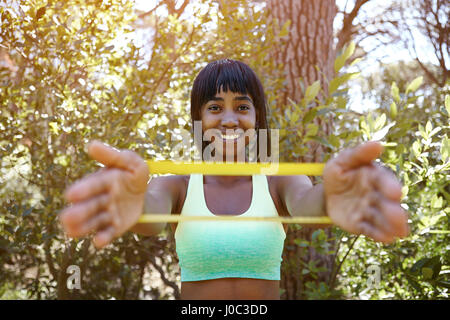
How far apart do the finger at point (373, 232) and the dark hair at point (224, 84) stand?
2.18 feet

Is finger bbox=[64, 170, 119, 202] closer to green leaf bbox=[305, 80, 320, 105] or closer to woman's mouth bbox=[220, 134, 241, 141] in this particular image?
woman's mouth bbox=[220, 134, 241, 141]

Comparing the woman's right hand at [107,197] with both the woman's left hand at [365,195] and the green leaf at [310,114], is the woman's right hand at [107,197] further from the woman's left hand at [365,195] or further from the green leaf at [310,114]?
the green leaf at [310,114]

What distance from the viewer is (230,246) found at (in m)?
1.21

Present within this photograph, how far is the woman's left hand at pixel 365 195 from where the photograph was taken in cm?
82

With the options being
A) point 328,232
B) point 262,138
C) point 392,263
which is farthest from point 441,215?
point 262,138

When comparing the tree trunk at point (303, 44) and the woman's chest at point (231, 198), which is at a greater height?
the tree trunk at point (303, 44)

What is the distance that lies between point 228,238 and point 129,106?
1.36 m

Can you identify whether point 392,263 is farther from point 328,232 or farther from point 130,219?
point 130,219

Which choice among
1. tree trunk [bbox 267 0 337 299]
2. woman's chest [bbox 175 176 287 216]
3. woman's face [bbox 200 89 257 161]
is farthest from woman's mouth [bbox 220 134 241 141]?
tree trunk [bbox 267 0 337 299]

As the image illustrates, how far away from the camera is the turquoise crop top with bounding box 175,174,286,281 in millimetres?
1210

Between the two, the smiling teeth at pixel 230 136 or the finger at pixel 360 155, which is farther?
the smiling teeth at pixel 230 136

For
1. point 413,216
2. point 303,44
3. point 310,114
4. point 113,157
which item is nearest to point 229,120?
point 113,157

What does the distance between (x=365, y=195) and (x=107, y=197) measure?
20.0 inches

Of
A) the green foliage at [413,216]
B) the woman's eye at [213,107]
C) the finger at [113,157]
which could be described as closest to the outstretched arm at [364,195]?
the finger at [113,157]
